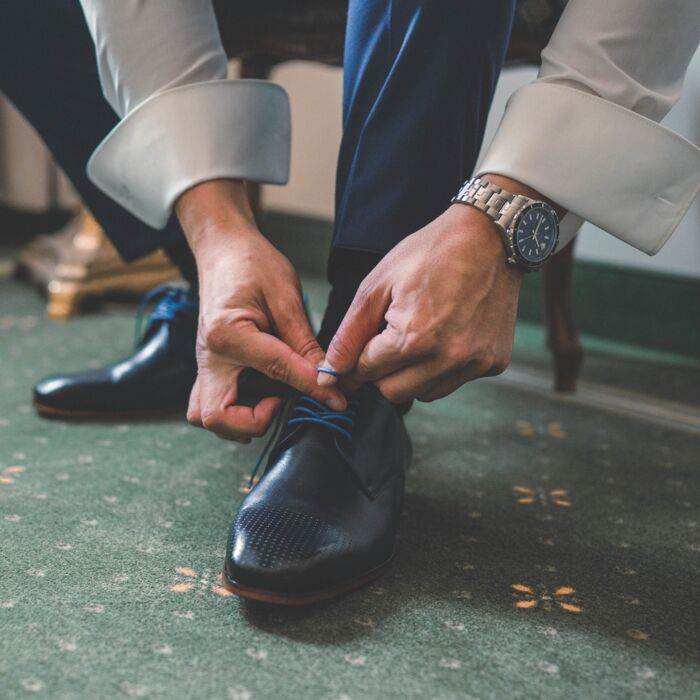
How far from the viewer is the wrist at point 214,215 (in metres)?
0.54

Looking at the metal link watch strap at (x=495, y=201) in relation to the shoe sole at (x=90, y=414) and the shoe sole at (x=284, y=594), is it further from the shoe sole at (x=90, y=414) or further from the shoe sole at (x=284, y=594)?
the shoe sole at (x=90, y=414)

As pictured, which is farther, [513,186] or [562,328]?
[562,328]

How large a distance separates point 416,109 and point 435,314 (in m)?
0.16

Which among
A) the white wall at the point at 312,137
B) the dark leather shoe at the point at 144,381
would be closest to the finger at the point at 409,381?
the dark leather shoe at the point at 144,381

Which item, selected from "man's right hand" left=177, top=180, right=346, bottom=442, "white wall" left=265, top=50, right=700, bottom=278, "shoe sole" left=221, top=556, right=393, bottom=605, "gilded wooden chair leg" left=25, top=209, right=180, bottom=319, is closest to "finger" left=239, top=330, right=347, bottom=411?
"man's right hand" left=177, top=180, right=346, bottom=442

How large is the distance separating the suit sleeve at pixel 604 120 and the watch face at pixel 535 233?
1cm

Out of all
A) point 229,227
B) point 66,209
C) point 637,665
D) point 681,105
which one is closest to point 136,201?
point 229,227

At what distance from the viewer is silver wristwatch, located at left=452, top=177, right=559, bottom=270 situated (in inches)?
18.5

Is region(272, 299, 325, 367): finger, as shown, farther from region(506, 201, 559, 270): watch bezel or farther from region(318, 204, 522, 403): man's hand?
region(506, 201, 559, 270): watch bezel

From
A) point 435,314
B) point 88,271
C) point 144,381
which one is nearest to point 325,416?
point 435,314

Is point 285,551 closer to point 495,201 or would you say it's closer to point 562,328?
point 495,201

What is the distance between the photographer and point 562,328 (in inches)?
41.0

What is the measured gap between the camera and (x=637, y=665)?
1.42 ft

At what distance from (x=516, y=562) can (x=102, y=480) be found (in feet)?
1.13
